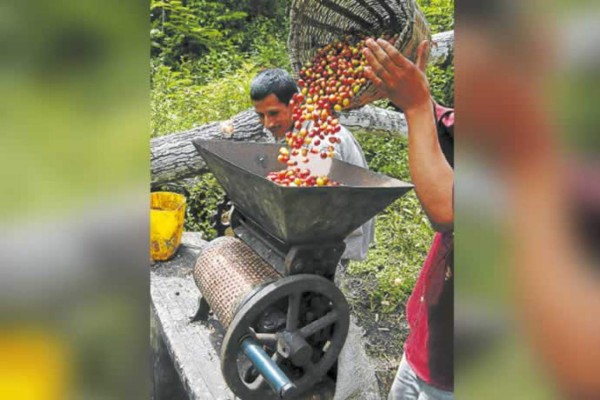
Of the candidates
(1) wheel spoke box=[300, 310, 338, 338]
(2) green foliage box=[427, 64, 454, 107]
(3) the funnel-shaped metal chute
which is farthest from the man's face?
(1) wheel spoke box=[300, 310, 338, 338]

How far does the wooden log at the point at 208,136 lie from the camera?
1.45 metres

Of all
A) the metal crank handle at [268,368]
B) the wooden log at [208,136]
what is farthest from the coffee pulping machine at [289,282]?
the wooden log at [208,136]

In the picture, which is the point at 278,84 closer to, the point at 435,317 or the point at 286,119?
the point at 286,119

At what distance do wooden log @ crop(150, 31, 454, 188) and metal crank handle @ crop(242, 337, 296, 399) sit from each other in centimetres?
59

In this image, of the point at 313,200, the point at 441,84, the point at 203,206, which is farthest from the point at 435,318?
the point at 203,206
